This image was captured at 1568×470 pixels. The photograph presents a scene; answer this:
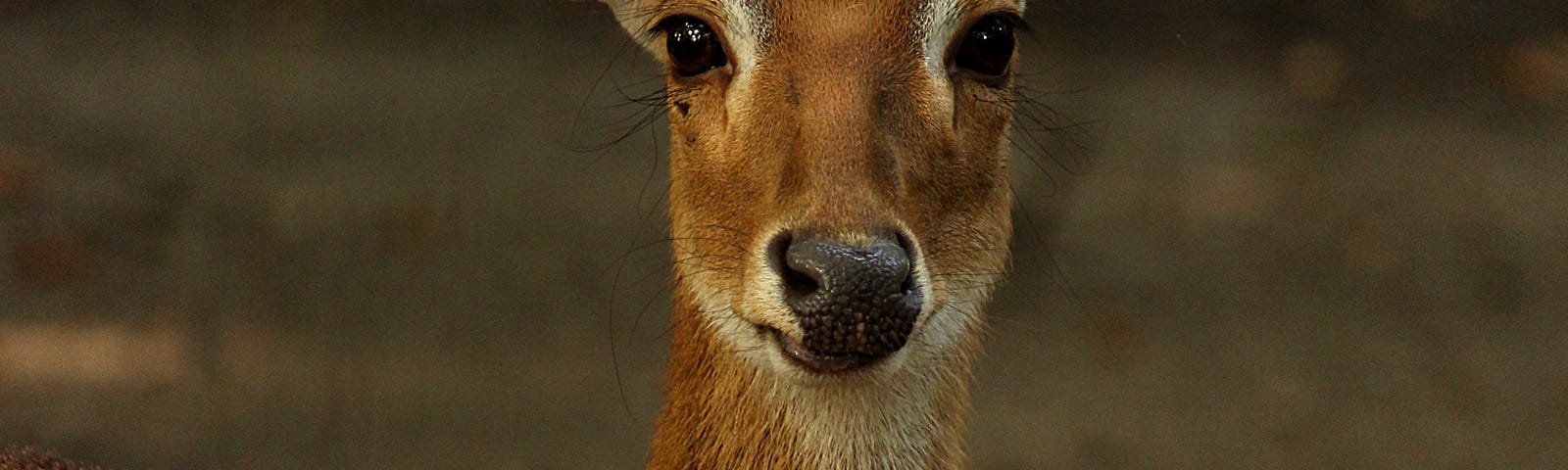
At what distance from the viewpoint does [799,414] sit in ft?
7.92

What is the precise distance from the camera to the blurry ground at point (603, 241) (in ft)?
13.0

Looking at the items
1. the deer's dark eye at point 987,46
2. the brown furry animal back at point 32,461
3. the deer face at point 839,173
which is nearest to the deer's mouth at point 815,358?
the deer face at point 839,173

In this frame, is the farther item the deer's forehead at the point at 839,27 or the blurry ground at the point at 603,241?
the blurry ground at the point at 603,241

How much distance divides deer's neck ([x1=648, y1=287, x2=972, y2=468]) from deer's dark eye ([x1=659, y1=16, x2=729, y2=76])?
1.44 feet

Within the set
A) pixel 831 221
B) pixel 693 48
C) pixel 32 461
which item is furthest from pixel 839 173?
pixel 32 461

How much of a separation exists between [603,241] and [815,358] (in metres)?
2.11

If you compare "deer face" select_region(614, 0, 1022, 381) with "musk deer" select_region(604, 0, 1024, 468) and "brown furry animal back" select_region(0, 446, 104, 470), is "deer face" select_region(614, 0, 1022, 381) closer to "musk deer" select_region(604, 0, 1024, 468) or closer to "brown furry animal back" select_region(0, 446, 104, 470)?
"musk deer" select_region(604, 0, 1024, 468)

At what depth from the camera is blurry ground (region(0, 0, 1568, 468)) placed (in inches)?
155

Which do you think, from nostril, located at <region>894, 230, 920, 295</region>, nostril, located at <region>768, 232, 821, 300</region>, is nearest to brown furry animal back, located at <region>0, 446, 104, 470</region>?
nostril, located at <region>768, 232, 821, 300</region>

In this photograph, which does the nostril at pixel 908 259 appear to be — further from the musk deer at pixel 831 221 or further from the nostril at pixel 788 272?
the nostril at pixel 788 272

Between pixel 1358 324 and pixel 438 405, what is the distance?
9.45ft

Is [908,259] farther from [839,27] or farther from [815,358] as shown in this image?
[839,27]

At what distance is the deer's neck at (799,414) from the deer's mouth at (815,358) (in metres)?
0.14

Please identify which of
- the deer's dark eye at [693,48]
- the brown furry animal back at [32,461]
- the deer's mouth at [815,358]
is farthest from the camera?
the brown furry animal back at [32,461]
